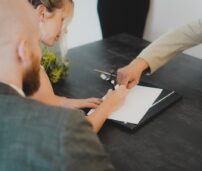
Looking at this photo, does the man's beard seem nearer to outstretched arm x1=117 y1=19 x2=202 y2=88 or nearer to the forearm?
outstretched arm x1=117 y1=19 x2=202 y2=88

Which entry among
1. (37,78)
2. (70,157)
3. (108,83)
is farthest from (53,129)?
(108,83)

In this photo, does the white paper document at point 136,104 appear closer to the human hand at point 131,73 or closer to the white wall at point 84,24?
the human hand at point 131,73

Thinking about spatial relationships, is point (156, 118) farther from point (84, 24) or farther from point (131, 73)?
point (84, 24)

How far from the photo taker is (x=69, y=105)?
130 centimetres

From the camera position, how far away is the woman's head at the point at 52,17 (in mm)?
1337

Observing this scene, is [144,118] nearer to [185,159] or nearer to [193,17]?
[185,159]

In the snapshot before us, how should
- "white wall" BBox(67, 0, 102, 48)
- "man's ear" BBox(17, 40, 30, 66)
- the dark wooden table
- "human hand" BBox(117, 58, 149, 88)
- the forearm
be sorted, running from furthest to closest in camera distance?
"white wall" BBox(67, 0, 102, 48) < the forearm < "human hand" BBox(117, 58, 149, 88) < the dark wooden table < "man's ear" BBox(17, 40, 30, 66)

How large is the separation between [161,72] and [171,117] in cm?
40

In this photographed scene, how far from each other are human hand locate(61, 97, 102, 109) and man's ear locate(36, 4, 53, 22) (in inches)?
13.0

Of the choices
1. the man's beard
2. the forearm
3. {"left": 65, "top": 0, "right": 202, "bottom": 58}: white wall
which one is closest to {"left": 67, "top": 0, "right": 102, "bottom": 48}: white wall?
{"left": 65, "top": 0, "right": 202, "bottom": 58}: white wall

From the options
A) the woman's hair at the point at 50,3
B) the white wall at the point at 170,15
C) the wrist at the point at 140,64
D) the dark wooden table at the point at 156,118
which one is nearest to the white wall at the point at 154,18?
the white wall at the point at 170,15

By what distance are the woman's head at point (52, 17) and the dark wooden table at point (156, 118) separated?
210 millimetres

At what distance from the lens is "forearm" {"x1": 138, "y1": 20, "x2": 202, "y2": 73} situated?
5.23 feet

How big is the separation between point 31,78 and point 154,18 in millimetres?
2043
